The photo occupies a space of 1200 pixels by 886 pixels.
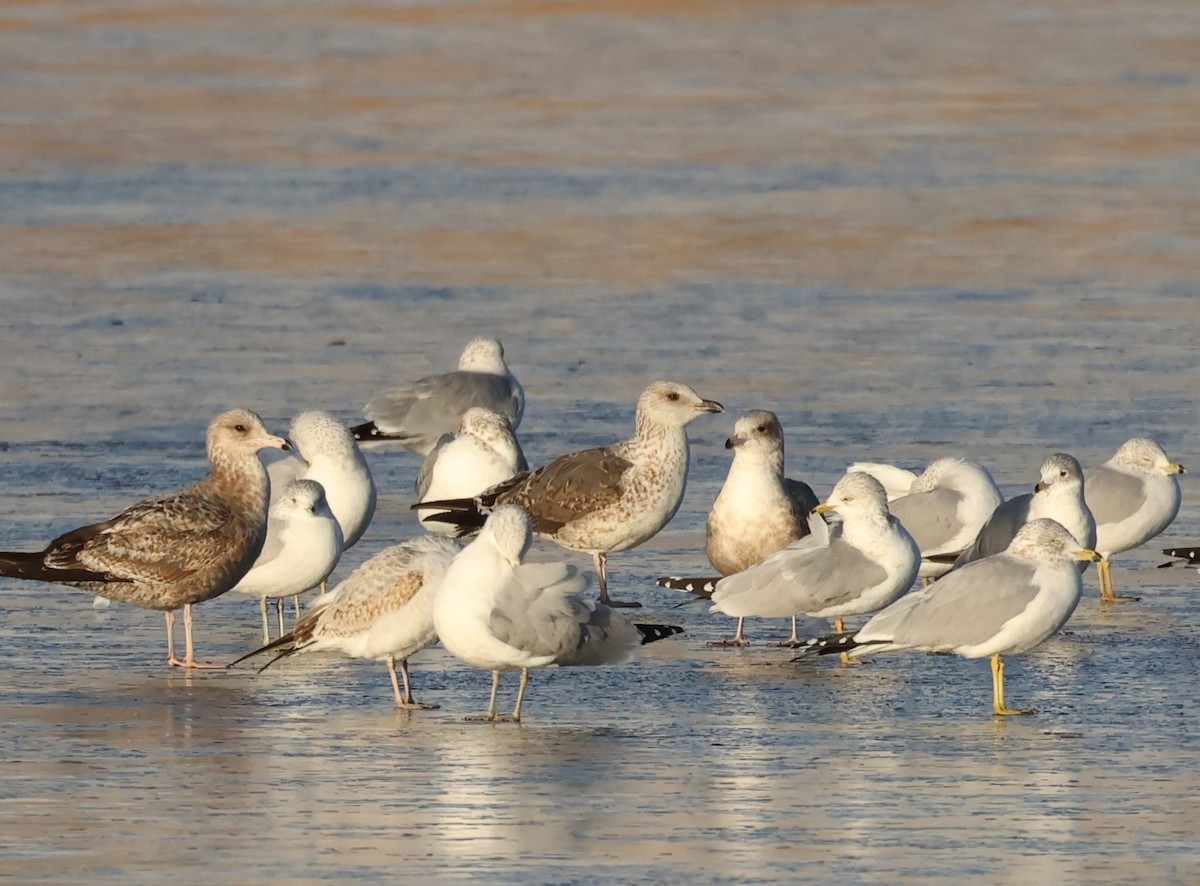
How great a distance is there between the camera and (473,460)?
1330cm

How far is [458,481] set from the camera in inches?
520

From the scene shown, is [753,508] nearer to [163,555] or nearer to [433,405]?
[163,555]

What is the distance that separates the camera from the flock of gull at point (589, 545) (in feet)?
30.5

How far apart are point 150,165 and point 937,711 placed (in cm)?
1800

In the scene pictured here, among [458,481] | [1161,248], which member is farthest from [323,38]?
[458,481]

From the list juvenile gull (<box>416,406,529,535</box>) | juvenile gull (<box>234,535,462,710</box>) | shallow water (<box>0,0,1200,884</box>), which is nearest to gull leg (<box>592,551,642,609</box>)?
shallow water (<box>0,0,1200,884</box>)

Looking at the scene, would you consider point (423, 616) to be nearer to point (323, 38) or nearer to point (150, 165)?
point (150, 165)

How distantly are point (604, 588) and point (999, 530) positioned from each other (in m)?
1.91

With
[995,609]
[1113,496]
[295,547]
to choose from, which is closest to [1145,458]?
[1113,496]

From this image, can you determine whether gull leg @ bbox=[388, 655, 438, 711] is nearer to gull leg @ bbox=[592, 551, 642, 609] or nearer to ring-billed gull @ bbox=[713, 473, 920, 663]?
ring-billed gull @ bbox=[713, 473, 920, 663]

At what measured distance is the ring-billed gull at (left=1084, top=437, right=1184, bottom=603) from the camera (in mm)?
11977

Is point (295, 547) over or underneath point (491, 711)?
over

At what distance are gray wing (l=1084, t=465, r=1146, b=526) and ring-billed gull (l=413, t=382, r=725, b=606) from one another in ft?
6.02

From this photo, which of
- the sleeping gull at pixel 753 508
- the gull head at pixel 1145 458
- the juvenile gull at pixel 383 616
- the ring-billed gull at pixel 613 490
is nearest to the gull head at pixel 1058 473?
the sleeping gull at pixel 753 508
